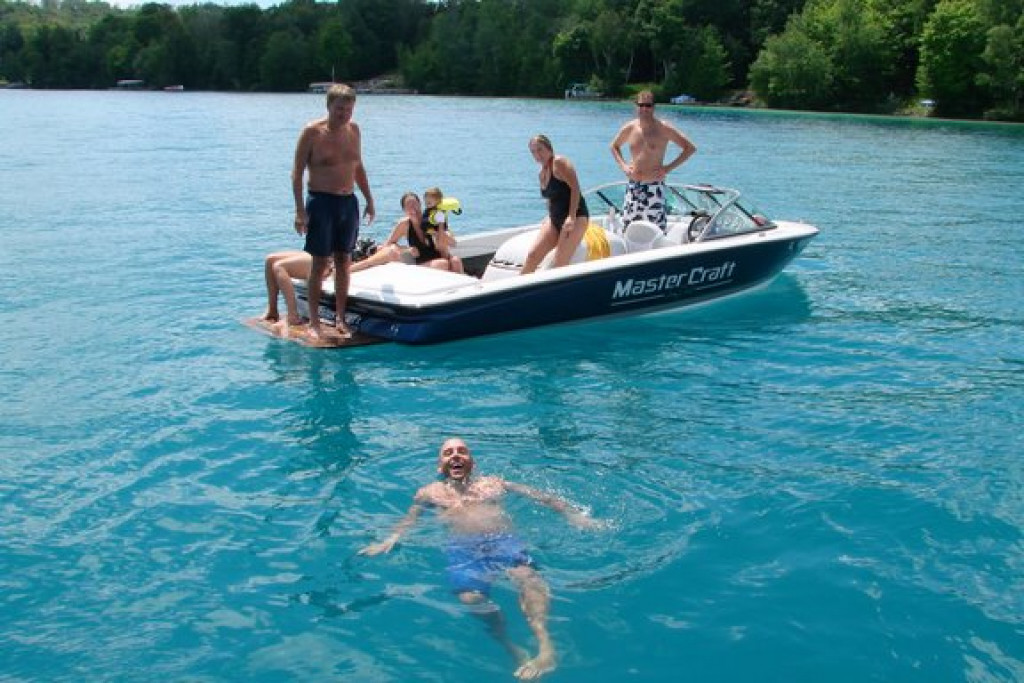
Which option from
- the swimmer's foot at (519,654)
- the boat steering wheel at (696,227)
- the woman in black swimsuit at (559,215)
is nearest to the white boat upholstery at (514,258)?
the woman in black swimsuit at (559,215)

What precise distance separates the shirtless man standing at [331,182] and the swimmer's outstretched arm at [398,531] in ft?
9.89

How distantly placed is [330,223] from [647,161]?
3.48 m

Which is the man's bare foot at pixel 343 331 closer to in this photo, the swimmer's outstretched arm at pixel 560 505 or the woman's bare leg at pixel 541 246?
the woman's bare leg at pixel 541 246

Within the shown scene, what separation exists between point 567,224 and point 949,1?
201 ft

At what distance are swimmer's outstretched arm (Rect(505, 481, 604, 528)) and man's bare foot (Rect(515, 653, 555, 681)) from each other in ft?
3.93

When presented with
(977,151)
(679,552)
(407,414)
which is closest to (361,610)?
(679,552)

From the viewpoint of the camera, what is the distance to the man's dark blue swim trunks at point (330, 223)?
8039 mm

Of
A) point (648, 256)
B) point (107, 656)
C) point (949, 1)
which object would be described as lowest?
point (107, 656)

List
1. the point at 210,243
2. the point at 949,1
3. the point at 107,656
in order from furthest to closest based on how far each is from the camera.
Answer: the point at 949,1, the point at 210,243, the point at 107,656

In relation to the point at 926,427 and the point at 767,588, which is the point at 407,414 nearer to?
the point at 767,588

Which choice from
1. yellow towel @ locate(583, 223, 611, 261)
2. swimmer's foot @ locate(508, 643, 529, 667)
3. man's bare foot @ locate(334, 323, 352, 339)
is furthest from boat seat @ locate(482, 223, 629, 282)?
swimmer's foot @ locate(508, 643, 529, 667)

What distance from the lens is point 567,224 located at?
29.4 feet

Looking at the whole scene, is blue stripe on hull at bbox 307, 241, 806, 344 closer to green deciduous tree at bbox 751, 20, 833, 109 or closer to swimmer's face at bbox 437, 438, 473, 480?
swimmer's face at bbox 437, 438, 473, 480

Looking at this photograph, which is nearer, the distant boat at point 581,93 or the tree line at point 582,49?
the tree line at point 582,49
